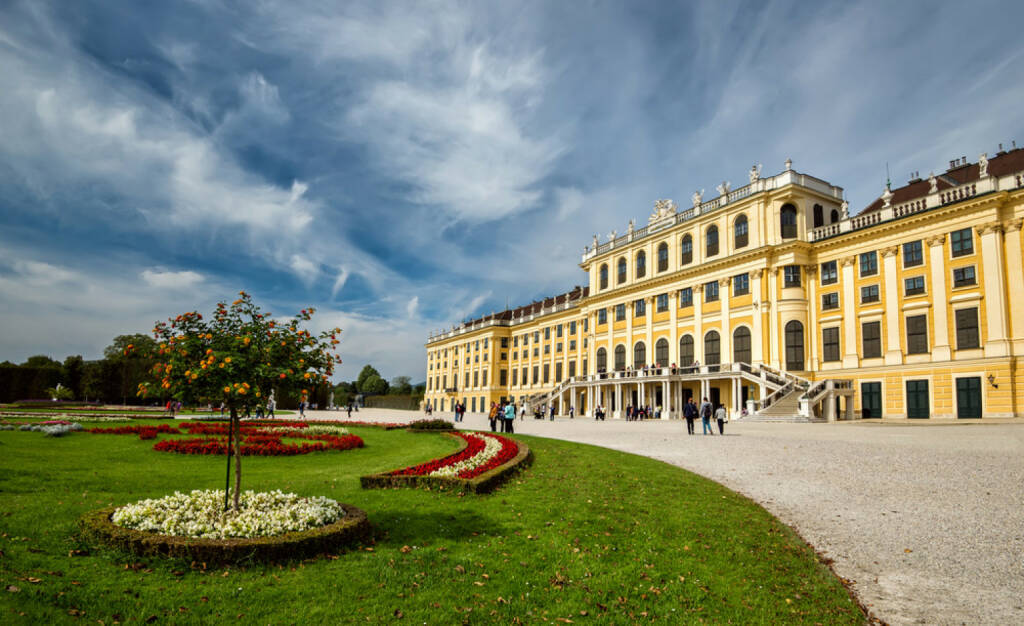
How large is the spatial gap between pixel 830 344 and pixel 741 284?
8648 mm

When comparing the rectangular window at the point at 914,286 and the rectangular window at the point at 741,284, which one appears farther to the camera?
the rectangular window at the point at 741,284

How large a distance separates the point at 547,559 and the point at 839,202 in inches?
2025

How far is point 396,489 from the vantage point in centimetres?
1072

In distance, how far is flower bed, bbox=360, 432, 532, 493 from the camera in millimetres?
10766

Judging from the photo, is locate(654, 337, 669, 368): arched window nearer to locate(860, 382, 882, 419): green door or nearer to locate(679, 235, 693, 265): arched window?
locate(679, 235, 693, 265): arched window

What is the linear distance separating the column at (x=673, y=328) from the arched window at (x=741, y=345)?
6453mm

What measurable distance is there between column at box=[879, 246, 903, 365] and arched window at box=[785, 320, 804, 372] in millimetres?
6177

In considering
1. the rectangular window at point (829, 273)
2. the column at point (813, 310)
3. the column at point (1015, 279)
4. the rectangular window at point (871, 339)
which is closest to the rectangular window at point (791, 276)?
the column at point (813, 310)

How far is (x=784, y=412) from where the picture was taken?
122 ft

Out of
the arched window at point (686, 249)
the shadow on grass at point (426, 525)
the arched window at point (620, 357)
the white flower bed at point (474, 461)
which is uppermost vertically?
the arched window at point (686, 249)

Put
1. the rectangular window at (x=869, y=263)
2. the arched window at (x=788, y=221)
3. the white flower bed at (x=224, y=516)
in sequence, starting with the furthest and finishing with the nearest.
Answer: the arched window at (x=788, y=221) → the rectangular window at (x=869, y=263) → the white flower bed at (x=224, y=516)

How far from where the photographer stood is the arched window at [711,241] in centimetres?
5197

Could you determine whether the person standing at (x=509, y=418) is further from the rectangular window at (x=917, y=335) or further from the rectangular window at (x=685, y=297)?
the rectangular window at (x=685, y=297)

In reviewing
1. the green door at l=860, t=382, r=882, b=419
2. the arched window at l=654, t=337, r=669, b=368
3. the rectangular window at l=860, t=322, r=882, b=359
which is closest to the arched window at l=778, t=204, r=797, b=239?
the rectangular window at l=860, t=322, r=882, b=359
